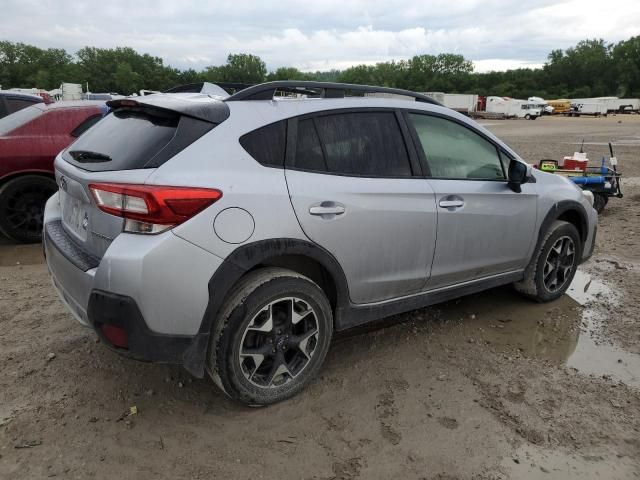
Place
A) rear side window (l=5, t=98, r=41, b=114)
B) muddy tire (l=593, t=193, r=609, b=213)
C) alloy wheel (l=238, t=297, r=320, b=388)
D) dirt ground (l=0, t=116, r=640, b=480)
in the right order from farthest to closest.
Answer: muddy tire (l=593, t=193, r=609, b=213), rear side window (l=5, t=98, r=41, b=114), alloy wheel (l=238, t=297, r=320, b=388), dirt ground (l=0, t=116, r=640, b=480)

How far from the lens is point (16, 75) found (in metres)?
100

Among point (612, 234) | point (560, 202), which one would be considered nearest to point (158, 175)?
point (560, 202)

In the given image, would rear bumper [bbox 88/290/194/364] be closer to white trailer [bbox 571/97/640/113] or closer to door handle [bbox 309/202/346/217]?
door handle [bbox 309/202/346/217]

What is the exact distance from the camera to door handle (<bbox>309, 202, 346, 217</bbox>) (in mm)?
2777

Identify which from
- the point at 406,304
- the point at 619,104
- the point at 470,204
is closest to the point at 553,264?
the point at 470,204

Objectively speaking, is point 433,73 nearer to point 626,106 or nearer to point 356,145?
point 626,106

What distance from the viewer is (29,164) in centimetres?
581

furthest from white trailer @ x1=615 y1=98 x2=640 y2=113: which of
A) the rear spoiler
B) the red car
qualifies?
the rear spoiler

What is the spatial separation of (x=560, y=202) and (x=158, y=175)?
3290 millimetres

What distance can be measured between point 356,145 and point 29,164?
447cm

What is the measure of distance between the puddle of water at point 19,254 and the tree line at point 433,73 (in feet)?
308

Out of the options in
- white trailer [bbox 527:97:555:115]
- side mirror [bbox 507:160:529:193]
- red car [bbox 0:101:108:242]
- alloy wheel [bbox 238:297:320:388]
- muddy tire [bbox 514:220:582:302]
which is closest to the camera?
alloy wheel [bbox 238:297:320:388]

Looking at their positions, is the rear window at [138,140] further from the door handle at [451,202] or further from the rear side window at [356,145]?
the door handle at [451,202]

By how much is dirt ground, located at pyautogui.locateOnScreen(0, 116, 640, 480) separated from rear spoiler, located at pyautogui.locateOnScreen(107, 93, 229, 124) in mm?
1625
